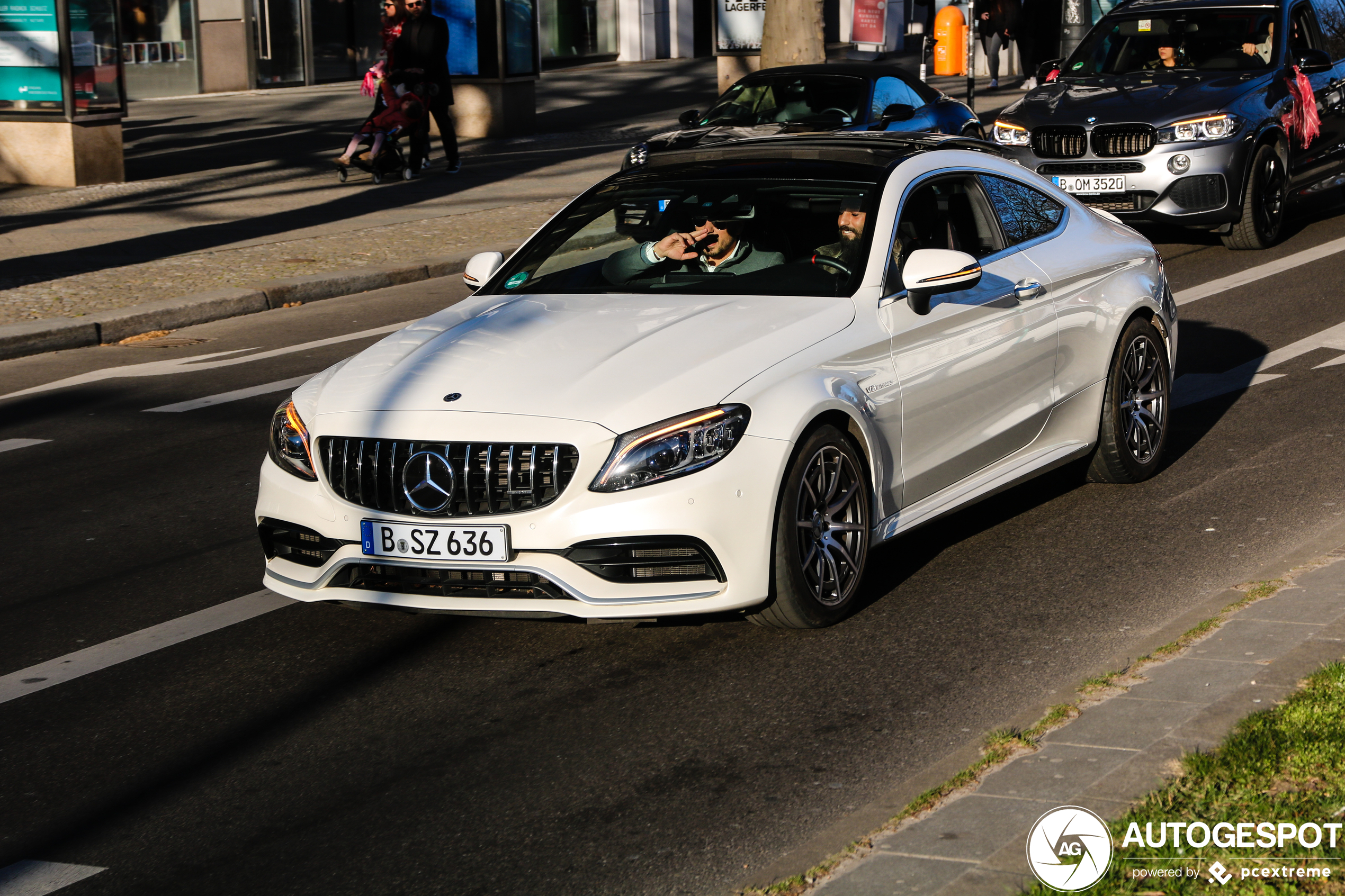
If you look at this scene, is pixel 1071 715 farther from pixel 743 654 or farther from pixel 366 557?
pixel 366 557

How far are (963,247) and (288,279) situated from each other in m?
8.44

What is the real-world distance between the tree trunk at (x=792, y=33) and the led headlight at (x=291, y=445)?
53.2 ft

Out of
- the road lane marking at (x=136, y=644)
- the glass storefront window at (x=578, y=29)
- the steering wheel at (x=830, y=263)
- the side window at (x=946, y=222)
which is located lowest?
the road lane marking at (x=136, y=644)

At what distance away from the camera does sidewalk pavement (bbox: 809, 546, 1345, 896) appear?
3.70 metres

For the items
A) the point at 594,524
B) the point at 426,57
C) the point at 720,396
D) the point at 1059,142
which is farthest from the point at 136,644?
the point at 426,57

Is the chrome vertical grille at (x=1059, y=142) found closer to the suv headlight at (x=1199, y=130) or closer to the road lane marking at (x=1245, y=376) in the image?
the suv headlight at (x=1199, y=130)

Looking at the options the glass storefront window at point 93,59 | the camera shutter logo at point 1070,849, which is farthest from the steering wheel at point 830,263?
the glass storefront window at point 93,59

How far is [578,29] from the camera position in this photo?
128ft

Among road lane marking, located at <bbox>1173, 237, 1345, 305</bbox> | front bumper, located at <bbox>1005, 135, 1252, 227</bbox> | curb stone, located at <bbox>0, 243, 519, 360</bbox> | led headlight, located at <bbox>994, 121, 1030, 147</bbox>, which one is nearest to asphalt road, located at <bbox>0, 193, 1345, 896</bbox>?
curb stone, located at <bbox>0, 243, 519, 360</bbox>

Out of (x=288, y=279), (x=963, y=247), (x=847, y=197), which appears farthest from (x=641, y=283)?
(x=288, y=279)

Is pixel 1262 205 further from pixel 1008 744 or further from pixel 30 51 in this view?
pixel 30 51

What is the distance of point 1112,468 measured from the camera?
732cm

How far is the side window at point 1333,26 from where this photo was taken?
15703mm

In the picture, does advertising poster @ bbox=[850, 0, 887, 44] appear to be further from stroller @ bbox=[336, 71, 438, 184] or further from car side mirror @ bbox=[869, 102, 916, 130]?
car side mirror @ bbox=[869, 102, 916, 130]
